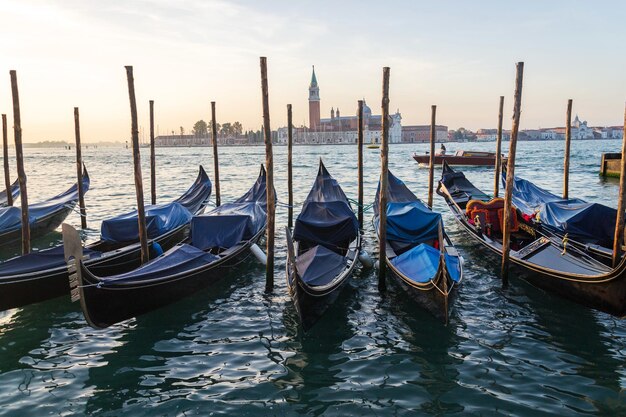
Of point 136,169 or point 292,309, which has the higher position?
point 136,169

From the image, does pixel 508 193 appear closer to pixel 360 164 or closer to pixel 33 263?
pixel 360 164

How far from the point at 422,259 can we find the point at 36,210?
10.3 m

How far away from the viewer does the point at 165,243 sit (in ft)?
35.1

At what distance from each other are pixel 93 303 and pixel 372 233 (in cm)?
834

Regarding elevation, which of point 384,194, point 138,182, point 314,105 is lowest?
point 384,194

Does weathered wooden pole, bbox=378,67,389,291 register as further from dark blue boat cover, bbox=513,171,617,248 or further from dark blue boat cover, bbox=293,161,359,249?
dark blue boat cover, bbox=513,171,617,248

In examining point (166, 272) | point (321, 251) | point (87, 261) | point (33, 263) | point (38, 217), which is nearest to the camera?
point (166, 272)

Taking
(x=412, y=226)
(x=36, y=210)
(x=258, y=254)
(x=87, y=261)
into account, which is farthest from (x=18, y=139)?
(x=412, y=226)

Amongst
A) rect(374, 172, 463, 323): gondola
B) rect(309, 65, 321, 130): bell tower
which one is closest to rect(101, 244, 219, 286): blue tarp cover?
rect(374, 172, 463, 323): gondola

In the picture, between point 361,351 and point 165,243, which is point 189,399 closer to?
point 361,351

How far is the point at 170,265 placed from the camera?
7.71 metres

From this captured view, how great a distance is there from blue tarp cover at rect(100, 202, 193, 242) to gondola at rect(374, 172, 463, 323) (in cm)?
464

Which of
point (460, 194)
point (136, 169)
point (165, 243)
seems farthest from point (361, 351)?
point (460, 194)

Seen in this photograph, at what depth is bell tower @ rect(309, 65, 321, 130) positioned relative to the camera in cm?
13812
